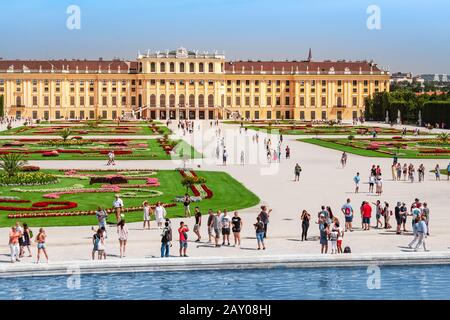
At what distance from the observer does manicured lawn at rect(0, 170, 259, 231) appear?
24.6 metres

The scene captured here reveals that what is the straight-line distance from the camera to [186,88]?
130m

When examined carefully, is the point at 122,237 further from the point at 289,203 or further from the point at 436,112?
the point at 436,112

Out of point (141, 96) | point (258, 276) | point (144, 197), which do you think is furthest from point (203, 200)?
point (141, 96)

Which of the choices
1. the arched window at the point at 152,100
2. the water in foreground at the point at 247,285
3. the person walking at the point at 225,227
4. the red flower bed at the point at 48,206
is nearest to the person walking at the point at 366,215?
the person walking at the point at 225,227

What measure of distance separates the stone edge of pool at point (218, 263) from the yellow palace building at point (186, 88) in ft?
359

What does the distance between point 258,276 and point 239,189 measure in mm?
15049

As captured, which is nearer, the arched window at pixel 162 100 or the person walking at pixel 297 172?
the person walking at pixel 297 172

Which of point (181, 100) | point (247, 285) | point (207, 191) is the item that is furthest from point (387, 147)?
point (181, 100)

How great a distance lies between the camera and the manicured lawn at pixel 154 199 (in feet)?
80.6

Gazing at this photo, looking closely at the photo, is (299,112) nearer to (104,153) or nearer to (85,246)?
(104,153)

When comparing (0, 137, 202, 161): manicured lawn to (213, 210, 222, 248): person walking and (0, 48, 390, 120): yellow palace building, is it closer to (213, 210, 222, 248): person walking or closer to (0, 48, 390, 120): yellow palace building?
(213, 210, 222, 248): person walking

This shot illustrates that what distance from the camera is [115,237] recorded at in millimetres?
21906

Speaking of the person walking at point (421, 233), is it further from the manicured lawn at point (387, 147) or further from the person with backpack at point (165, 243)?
the manicured lawn at point (387, 147)

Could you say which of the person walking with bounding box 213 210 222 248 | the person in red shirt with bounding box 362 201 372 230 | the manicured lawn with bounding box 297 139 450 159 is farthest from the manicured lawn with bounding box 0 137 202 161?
the person walking with bounding box 213 210 222 248
